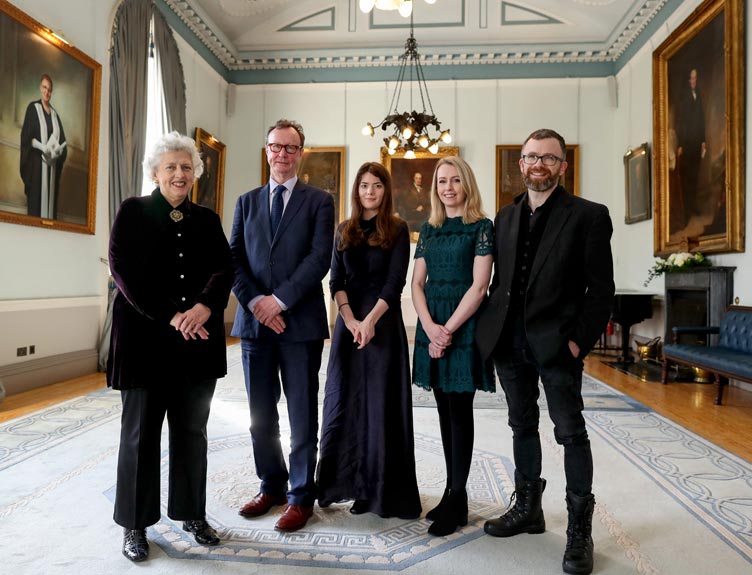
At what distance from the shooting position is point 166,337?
225 centimetres

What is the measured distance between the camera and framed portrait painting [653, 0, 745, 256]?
6066 mm

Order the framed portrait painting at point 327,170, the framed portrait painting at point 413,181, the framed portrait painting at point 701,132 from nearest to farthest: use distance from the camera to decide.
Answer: the framed portrait painting at point 701,132, the framed portrait painting at point 413,181, the framed portrait painting at point 327,170

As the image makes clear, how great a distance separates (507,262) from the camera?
2324 millimetres

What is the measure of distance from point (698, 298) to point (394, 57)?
6.98 metres

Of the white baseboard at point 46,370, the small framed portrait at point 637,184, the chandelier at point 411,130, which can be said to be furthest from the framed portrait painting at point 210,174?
the small framed portrait at point 637,184

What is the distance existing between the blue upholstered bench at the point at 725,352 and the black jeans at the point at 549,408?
3.36 m

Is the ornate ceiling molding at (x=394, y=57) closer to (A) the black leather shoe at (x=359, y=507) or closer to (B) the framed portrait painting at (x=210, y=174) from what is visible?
(B) the framed portrait painting at (x=210, y=174)

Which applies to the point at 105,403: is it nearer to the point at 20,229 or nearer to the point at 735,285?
the point at 20,229

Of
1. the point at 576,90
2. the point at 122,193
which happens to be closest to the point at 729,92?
the point at 576,90

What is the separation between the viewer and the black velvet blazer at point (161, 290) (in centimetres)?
219

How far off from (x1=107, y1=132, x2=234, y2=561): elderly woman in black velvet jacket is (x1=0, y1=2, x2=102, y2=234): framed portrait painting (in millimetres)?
3784

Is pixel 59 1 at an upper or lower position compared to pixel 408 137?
upper

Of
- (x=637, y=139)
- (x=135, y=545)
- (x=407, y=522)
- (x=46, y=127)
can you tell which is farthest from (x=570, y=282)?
(x=637, y=139)

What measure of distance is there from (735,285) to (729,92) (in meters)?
2.19
